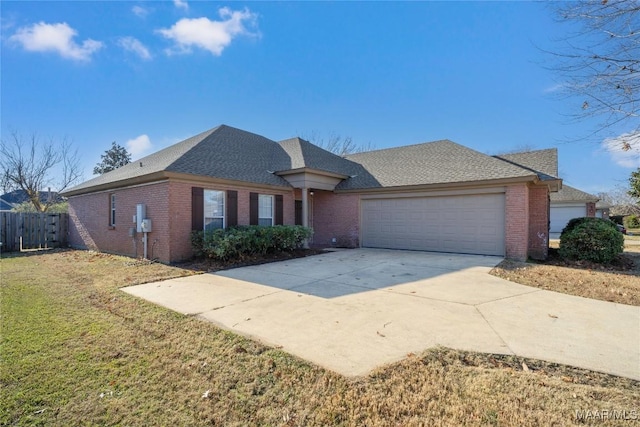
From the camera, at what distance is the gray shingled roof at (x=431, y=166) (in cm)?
1112

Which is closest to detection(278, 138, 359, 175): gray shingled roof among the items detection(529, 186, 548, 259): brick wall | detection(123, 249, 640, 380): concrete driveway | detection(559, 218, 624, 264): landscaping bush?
detection(123, 249, 640, 380): concrete driveway

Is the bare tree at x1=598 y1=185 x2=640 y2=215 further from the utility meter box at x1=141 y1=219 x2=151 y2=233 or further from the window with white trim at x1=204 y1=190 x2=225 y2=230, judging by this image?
the utility meter box at x1=141 y1=219 x2=151 y2=233

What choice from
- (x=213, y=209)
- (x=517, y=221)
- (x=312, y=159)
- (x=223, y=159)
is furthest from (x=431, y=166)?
(x=213, y=209)

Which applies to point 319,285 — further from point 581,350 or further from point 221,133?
point 221,133

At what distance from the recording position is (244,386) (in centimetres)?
284

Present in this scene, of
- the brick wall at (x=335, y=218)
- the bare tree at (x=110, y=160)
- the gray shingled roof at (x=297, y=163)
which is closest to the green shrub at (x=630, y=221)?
the gray shingled roof at (x=297, y=163)

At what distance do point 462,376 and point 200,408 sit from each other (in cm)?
237

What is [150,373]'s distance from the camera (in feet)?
10.1

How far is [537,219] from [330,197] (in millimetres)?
8585

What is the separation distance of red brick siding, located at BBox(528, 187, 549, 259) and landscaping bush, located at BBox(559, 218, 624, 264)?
5.08ft

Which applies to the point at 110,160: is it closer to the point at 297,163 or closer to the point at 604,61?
the point at 297,163

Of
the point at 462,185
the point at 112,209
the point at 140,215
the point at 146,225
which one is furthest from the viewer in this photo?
the point at 112,209

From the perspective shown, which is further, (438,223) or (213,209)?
(438,223)

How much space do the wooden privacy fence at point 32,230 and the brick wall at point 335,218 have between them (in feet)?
42.2
